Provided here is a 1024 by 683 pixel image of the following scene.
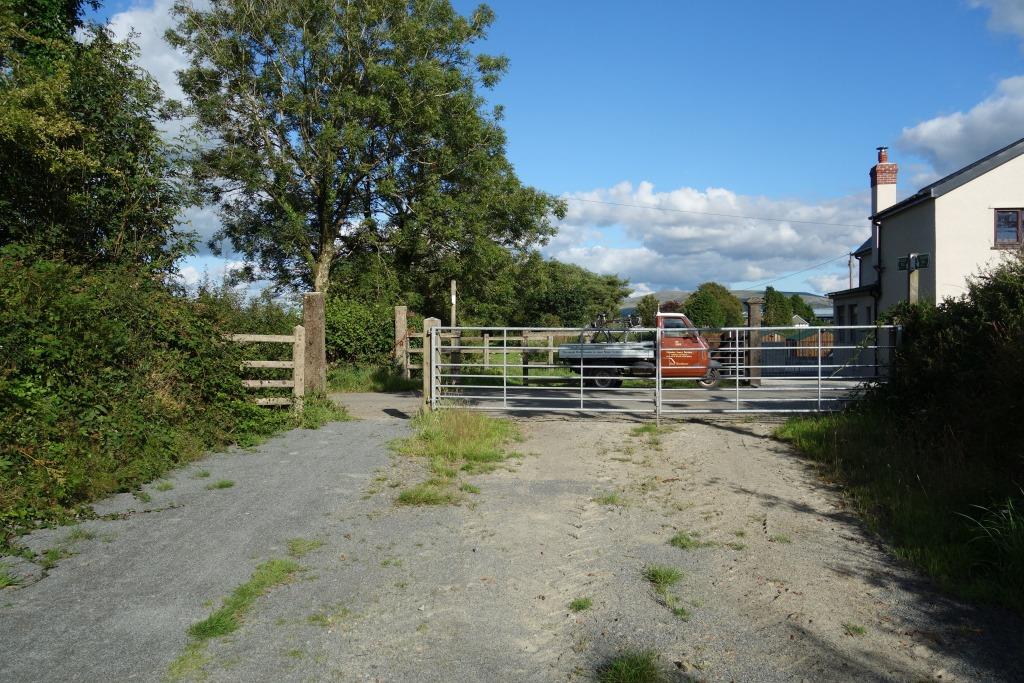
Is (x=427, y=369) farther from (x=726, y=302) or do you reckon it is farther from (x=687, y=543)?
(x=726, y=302)

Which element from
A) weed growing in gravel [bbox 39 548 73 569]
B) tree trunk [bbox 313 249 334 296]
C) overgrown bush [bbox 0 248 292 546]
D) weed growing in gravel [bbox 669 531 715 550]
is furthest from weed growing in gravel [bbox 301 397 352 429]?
tree trunk [bbox 313 249 334 296]

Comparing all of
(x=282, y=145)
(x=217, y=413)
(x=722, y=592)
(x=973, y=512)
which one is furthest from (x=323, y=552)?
(x=282, y=145)

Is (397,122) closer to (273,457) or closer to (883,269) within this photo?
(273,457)

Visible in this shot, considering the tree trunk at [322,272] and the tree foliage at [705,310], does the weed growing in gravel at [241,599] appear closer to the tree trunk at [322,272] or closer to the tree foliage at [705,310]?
the tree trunk at [322,272]

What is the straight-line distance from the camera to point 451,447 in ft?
32.3

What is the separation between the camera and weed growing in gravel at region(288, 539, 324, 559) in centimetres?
589

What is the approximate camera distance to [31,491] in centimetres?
636

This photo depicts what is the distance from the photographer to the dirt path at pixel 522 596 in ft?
13.5

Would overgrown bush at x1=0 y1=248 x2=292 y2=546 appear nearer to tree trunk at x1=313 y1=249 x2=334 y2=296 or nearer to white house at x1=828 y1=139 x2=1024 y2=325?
tree trunk at x1=313 y1=249 x2=334 y2=296

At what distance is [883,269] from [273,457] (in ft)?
82.4

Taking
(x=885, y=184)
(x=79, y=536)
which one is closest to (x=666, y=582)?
(x=79, y=536)

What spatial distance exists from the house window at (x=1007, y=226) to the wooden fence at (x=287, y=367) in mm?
21987

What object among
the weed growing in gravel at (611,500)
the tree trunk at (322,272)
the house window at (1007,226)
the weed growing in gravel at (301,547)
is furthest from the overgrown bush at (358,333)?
the house window at (1007,226)

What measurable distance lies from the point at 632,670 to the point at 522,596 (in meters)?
1.31
